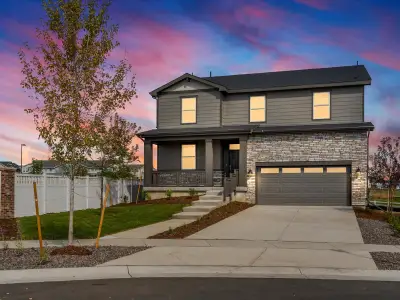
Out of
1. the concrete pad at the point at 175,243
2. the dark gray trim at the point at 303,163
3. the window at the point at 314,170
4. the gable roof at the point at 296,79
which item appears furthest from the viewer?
the gable roof at the point at 296,79

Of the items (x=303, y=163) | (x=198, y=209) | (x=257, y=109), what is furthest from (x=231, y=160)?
(x=198, y=209)

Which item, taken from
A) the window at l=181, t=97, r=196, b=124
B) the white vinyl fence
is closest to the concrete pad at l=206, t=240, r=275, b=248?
the white vinyl fence

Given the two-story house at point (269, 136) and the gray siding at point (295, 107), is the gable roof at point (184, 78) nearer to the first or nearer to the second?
the two-story house at point (269, 136)

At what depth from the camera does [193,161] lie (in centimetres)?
3016

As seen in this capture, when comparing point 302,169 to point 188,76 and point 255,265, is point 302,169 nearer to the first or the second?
point 188,76

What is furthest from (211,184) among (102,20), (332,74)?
(102,20)

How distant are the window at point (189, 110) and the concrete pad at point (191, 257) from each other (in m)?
18.2

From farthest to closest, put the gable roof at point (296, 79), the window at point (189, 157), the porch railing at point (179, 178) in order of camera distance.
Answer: the window at point (189, 157)
the porch railing at point (179, 178)
the gable roof at point (296, 79)

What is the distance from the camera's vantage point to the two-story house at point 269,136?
26781mm

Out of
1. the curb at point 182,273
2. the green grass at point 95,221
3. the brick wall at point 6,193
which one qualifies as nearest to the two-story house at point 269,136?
the green grass at point 95,221

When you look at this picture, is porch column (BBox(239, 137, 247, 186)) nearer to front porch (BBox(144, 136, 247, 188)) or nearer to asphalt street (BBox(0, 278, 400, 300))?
front porch (BBox(144, 136, 247, 188))

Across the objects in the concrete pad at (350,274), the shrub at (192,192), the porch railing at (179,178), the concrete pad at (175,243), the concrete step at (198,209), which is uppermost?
the porch railing at (179,178)

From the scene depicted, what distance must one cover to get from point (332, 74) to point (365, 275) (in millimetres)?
21644

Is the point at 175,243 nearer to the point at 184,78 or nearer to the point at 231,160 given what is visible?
the point at 231,160
